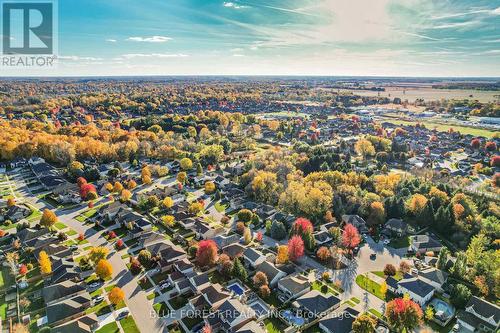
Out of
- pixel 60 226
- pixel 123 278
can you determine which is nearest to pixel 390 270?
pixel 123 278

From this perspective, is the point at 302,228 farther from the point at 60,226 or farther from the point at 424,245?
the point at 60,226

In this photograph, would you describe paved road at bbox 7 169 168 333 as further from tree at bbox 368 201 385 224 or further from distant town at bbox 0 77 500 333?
tree at bbox 368 201 385 224

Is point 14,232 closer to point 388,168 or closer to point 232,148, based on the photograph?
point 232,148

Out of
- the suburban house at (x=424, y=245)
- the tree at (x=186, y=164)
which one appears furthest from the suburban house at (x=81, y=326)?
the tree at (x=186, y=164)

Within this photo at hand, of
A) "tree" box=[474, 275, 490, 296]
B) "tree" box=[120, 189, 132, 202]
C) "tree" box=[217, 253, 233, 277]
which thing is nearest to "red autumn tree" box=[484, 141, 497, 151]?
"tree" box=[474, 275, 490, 296]

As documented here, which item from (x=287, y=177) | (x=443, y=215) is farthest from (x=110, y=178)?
(x=443, y=215)

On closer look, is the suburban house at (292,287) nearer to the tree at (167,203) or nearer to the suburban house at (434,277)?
the suburban house at (434,277)
